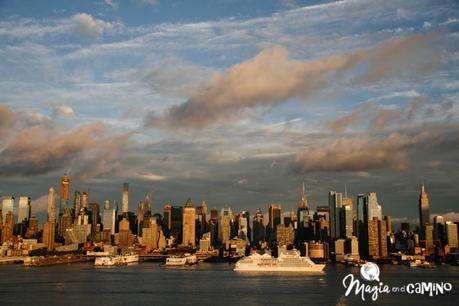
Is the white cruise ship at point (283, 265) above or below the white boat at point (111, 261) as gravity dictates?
above

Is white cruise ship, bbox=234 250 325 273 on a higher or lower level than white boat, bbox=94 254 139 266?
higher

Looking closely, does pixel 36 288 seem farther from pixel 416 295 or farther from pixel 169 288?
pixel 416 295

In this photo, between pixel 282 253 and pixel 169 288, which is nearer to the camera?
pixel 169 288

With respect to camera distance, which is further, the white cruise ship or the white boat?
the white boat

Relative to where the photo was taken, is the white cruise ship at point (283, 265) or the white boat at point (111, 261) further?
the white boat at point (111, 261)

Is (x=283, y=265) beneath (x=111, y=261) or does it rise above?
above

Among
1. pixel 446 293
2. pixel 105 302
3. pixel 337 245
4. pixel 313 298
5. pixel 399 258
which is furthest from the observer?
pixel 337 245

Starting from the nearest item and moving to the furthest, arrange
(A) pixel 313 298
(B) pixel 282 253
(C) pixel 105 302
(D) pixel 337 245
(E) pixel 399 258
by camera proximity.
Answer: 1. (C) pixel 105 302
2. (A) pixel 313 298
3. (B) pixel 282 253
4. (E) pixel 399 258
5. (D) pixel 337 245

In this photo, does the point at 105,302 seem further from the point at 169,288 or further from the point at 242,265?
the point at 242,265

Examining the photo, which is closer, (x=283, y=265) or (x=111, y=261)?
(x=283, y=265)

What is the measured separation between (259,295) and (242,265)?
51718 mm

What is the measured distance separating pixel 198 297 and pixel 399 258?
5539 inches

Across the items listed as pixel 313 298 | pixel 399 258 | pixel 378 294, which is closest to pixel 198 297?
pixel 313 298

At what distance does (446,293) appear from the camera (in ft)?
208
